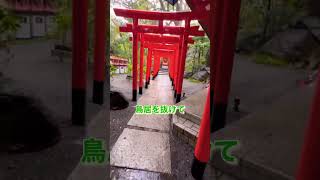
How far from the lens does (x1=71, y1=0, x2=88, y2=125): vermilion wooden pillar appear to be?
2.07m

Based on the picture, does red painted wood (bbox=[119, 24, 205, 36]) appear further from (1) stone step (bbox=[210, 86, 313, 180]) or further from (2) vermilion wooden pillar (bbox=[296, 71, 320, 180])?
(2) vermilion wooden pillar (bbox=[296, 71, 320, 180])

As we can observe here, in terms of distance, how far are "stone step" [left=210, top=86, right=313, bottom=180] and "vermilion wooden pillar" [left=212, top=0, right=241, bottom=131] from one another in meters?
0.24

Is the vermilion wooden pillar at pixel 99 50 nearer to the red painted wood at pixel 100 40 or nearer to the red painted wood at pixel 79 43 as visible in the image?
the red painted wood at pixel 100 40

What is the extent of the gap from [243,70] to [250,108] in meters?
0.34

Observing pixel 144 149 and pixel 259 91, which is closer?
pixel 259 91

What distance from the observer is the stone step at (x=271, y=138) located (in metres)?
1.78

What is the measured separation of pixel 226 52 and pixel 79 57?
1.24m

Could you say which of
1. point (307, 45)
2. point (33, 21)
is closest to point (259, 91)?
point (307, 45)

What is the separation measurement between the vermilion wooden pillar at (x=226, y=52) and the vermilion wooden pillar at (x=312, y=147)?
1049 mm

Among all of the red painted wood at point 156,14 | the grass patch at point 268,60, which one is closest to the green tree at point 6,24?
the grass patch at point 268,60

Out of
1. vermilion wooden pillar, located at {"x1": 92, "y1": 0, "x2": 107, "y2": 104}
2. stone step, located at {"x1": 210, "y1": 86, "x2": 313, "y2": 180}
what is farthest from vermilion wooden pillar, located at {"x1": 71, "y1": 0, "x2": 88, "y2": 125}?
stone step, located at {"x1": 210, "y1": 86, "x2": 313, "y2": 180}

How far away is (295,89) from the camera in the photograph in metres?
1.75

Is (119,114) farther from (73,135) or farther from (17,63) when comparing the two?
(17,63)

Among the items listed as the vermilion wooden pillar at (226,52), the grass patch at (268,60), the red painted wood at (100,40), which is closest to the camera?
the grass patch at (268,60)
